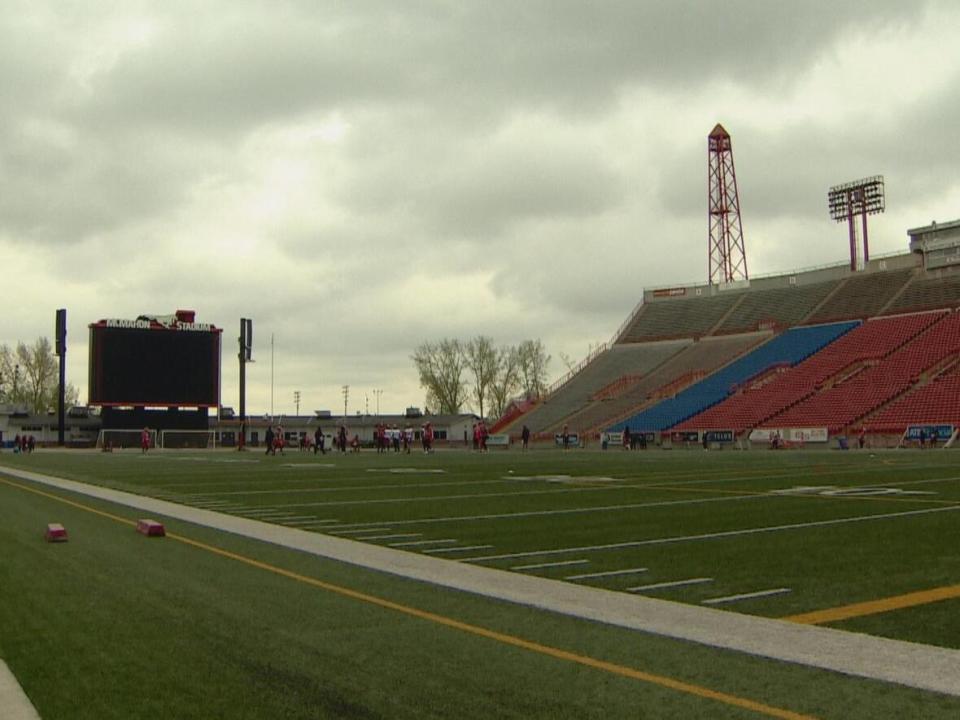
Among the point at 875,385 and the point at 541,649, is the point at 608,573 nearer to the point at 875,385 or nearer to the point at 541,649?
the point at 541,649

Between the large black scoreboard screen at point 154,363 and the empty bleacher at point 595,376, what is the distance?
2515 cm

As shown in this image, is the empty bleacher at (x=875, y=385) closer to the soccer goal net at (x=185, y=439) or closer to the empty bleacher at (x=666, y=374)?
the empty bleacher at (x=666, y=374)

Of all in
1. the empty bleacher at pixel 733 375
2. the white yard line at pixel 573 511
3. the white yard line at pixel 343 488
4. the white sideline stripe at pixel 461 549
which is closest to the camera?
the white sideline stripe at pixel 461 549

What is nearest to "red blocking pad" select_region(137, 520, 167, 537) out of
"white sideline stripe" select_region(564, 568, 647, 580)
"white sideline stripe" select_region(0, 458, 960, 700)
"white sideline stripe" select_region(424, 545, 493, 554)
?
"white sideline stripe" select_region(0, 458, 960, 700)

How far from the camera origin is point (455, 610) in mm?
6523

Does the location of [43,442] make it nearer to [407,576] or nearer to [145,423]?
[145,423]

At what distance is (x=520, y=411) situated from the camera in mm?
70438

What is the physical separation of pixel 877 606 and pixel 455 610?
2.90 m

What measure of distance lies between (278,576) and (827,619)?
4.51 m

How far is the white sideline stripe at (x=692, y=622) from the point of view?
4793 millimetres

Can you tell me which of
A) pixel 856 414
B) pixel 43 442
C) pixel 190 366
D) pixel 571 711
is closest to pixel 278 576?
pixel 571 711

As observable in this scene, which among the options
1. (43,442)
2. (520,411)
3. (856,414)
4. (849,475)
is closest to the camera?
(849,475)

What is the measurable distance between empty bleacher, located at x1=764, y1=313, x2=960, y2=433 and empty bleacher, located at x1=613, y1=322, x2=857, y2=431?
6123 mm

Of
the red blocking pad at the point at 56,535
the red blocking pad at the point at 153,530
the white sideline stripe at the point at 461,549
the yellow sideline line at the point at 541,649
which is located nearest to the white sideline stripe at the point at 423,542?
the white sideline stripe at the point at 461,549
